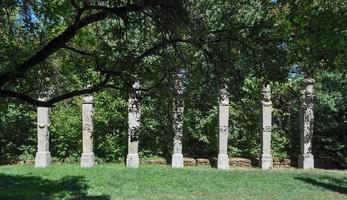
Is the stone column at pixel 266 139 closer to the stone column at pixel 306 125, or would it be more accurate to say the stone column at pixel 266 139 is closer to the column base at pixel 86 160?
the stone column at pixel 306 125

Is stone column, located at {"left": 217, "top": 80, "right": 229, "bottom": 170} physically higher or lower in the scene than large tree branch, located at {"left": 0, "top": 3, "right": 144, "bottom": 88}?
lower

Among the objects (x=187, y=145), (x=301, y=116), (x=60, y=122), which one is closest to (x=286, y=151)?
(x=301, y=116)

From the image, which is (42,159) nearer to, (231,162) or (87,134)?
(87,134)

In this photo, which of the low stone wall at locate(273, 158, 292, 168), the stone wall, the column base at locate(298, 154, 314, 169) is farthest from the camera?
the low stone wall at locate(273, 158, 292, 168)

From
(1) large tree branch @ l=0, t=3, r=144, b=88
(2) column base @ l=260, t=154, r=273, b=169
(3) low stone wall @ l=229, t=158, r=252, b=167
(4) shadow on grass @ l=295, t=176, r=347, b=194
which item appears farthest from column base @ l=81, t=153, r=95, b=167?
(1) large tree branch @ l=0, t=3, r=144, b=88

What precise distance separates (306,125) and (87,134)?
22.6ft

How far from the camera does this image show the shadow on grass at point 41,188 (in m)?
11.8

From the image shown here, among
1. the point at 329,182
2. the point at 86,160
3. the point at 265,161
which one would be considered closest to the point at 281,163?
the point at 265,161

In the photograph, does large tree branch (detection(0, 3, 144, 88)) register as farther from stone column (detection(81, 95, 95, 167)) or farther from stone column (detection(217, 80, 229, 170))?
stone column (detection(217, 80, 229, 170))

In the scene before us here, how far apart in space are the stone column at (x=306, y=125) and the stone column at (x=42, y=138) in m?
8.01

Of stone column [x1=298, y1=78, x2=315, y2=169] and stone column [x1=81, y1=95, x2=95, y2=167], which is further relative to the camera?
stone column [x1=298, y1=78, x2=315, y2=169]

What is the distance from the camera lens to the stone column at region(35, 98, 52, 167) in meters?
17.4

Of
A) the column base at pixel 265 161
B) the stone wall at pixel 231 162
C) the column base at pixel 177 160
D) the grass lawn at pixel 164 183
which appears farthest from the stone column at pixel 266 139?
the column base at pixel 177 160

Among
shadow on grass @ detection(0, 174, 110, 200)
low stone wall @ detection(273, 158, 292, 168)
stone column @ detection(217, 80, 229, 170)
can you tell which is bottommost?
shadow on grass @ detection(0, 174, 110, 200)
